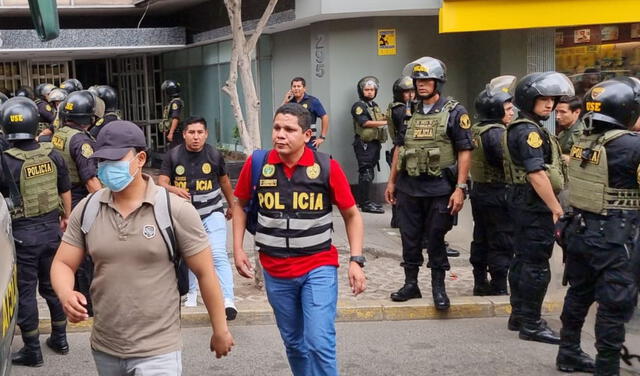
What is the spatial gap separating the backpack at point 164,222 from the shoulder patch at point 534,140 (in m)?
3.08

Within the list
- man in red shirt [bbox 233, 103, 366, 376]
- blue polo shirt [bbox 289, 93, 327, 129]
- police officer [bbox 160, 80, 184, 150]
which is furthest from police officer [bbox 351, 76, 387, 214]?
man in red shirt [bbox 233, 103, 366, 376]

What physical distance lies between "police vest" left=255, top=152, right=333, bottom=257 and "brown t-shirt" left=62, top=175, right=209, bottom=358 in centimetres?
113

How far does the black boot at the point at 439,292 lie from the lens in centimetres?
705

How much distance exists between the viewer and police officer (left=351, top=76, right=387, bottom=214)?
12.0m

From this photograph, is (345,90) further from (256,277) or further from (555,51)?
(256,277)

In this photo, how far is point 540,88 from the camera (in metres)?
6.17

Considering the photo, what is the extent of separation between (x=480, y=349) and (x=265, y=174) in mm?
2396

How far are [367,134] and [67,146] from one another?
5894 millimetres

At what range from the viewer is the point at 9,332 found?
3221mm

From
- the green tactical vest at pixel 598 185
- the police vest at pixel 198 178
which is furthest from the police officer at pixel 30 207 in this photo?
the green tactical vest at pixel 598 185

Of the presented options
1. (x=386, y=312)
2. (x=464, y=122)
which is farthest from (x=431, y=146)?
(x=386, y=312)

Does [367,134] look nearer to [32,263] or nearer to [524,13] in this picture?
[524,13]

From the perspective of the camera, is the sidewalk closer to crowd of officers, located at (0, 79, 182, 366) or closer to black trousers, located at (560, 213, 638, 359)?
crowd of officers, located at (0, 79, 182, 366)

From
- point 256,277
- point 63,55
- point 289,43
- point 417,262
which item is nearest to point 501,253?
point 417,262
